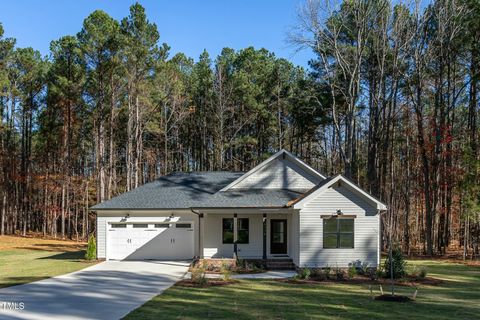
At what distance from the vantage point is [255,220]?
72.5ft

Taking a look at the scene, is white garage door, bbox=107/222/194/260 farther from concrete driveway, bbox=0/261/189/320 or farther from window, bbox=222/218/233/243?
concrete driveway, bbox=0/261/189/320

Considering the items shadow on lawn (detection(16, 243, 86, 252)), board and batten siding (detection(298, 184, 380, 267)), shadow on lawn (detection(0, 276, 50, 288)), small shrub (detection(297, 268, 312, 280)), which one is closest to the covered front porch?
board and batten siding (detection(298, 184, 380, 267))

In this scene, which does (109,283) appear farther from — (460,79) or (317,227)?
(460,79)

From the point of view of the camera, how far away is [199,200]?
75.8ft

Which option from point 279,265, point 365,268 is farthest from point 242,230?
point 365,268

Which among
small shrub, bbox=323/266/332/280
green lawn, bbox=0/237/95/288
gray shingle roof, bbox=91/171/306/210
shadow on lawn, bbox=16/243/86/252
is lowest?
shadow on lawn, bbox=16/243/86/252

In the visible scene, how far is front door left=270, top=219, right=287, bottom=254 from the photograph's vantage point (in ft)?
71.7

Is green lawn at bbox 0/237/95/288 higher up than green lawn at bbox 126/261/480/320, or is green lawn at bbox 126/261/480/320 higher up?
green lawn at bbox 126/261/480/320

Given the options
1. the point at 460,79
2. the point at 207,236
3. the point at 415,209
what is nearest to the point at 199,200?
the point at 207,236

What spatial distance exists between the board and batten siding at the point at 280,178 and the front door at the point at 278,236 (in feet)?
7.17

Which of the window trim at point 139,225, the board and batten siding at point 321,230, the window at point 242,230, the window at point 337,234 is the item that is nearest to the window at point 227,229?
the window at point 242,230

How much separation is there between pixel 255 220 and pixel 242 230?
31.2 inches

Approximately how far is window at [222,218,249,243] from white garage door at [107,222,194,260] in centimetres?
201

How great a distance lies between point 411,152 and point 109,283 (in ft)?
99.9
